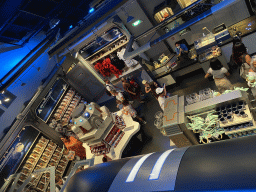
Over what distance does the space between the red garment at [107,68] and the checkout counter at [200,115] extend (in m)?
3.45

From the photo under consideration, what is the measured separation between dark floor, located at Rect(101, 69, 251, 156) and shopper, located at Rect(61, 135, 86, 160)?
6.82 feet

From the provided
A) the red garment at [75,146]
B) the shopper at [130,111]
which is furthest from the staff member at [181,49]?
the red garment at [75,146]

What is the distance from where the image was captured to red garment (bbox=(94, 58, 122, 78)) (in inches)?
306

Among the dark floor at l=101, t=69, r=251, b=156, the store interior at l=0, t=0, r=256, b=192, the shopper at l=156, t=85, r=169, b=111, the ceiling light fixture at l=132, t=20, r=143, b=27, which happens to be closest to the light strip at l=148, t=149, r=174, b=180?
the store interior at l=0, t=0, r=256, b=192

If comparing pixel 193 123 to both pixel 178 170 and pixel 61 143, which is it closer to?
pixel 178 170

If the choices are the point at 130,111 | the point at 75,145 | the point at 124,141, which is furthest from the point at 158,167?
the point at 75,145

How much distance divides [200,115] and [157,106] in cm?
289

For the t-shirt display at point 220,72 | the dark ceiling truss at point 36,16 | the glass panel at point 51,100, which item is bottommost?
the t-shirt display at point 220,72

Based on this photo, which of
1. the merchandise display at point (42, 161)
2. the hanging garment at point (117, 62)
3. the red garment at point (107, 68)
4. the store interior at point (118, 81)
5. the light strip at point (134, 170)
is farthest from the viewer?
the red garment at point (107, 68)

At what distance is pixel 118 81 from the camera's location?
27.5ft

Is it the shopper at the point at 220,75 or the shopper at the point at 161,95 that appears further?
the shopper at the point at 161,95

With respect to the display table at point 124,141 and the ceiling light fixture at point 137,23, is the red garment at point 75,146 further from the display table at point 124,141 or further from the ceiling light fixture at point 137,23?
the ceiling light fixture at point 137,23

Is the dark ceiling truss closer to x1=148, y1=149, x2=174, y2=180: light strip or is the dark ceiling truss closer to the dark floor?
the dark floor

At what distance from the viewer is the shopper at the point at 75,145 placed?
289 inches
